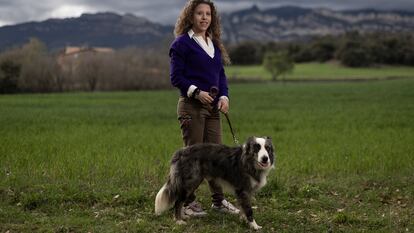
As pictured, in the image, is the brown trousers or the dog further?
the brown trousers

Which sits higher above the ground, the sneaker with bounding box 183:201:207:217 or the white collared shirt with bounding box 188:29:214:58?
the white collared shirt with bounding box 188:29:214:58

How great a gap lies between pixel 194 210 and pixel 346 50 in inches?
3871

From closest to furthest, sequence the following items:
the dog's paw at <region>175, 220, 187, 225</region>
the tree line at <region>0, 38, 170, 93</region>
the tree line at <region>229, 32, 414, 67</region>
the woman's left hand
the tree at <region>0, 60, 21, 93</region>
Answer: the dog's paw at <region>175, 220, 187, 225</region> → the woman's left hand → the tree at <region>0, 60, 21, 93</region> → the tree line at <region>0, 38, 170, 93</region> → the tree line at <region>229, 32, 414, 67</region>

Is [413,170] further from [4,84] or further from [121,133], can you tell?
[4,84]

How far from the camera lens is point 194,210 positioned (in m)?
7.70

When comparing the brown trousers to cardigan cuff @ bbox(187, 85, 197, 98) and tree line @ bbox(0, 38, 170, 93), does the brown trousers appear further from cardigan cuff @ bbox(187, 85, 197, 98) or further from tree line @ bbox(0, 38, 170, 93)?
tree line @ bbox(0, 38, 170, 93)

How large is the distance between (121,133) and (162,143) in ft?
13.3

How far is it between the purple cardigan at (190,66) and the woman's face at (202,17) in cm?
24

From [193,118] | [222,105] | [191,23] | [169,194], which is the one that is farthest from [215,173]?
[191,23]

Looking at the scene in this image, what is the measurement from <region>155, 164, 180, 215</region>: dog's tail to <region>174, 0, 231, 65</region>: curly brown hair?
211cm

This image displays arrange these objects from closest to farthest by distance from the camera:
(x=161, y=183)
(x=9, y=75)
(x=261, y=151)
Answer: (x=261, y=151) < (x=161, y=183) < (x=9, y=75)

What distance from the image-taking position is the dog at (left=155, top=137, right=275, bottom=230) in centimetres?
688

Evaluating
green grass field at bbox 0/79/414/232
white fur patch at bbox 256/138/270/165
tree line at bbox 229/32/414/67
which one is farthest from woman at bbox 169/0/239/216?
tree line at bbox 229/32/414/67

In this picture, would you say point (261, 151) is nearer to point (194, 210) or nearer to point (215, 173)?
point (215, 173)
